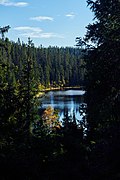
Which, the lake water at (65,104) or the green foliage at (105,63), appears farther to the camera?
the lake water at (65,104)

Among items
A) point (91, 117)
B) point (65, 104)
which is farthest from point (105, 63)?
point (65, 104)

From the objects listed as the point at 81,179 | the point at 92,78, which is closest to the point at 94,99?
the point at 92,78

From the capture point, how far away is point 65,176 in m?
15.6

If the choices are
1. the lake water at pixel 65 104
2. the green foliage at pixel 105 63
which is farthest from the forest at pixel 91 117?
the lake water at pixel 65 104

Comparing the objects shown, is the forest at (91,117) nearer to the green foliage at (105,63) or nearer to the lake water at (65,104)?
the green foliage at (105,63)

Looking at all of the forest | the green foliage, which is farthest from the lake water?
the green foliage

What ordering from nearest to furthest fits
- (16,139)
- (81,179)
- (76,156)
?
(81,179)
(16,139)
(76,156)

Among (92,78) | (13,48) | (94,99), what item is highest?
(13,48)

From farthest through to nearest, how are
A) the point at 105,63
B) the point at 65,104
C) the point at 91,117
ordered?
1. the point at 65,104
2. the point at 91,117
3. the point at 105,63

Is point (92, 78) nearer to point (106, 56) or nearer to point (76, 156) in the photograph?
point (106, 56)

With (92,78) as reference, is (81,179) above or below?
below

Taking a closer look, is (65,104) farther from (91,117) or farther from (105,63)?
(105,63)

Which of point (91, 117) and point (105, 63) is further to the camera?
point (91, 117)

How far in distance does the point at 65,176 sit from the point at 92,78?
4.55 m
